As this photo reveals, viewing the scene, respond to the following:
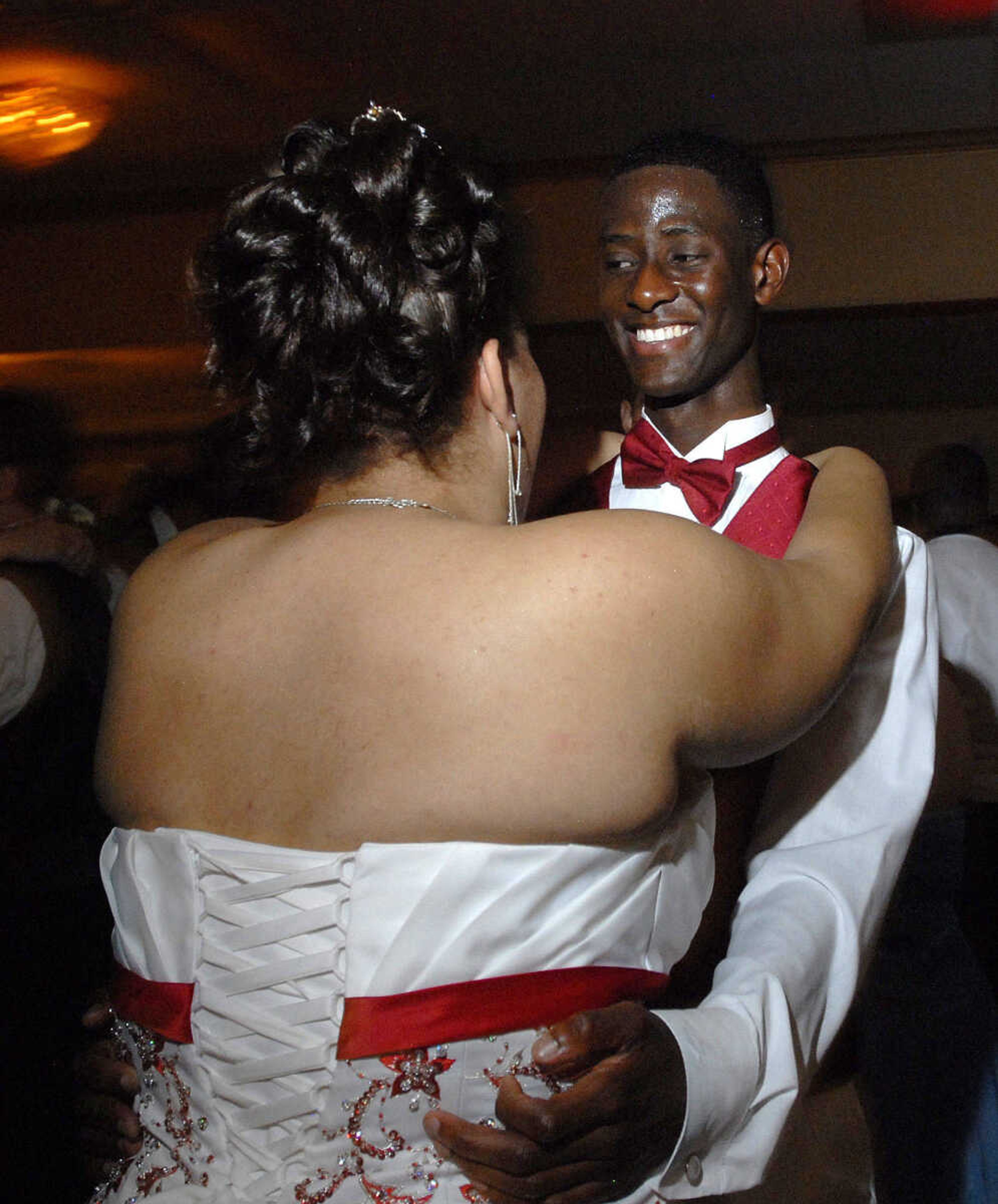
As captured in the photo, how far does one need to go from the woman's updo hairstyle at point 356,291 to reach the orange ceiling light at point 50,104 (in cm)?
323

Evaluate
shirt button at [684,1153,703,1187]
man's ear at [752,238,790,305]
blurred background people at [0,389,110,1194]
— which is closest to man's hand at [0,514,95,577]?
blurred background people at [0,389,110,1194]

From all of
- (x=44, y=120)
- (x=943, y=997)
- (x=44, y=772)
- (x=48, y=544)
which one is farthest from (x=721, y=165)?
(x=44, y=120)

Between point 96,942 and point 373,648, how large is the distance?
223 cm

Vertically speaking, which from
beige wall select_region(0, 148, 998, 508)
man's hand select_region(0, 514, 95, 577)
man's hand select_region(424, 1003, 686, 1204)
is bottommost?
man's hand select_region(424, 1003, 686, 1204)

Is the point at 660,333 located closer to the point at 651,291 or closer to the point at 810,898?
the point at 651,291

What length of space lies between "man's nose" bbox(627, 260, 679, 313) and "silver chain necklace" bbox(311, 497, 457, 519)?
539 millimetres

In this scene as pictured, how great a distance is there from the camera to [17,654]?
2537mm

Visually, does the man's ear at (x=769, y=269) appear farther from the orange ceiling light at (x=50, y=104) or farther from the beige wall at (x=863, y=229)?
the orange ceiling light at (x=50, y=104)

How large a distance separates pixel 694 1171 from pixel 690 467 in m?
0.76

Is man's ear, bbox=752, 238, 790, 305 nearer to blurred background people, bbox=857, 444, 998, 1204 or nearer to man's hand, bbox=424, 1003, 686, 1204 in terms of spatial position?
blurred background people, bbox=857, 444, 998, 1204

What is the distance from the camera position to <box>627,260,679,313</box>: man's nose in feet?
4.95

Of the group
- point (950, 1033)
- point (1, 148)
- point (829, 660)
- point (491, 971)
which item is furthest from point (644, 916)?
point (1, 148)

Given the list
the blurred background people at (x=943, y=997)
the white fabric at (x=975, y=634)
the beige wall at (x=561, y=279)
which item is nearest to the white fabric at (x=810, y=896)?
the blurred background people at (x=943, y=997)

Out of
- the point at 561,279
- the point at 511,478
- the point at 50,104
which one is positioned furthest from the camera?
the point at 561,279
